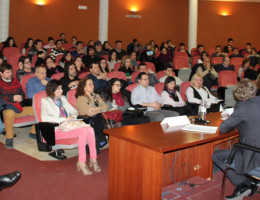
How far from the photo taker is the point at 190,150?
3.96 metres

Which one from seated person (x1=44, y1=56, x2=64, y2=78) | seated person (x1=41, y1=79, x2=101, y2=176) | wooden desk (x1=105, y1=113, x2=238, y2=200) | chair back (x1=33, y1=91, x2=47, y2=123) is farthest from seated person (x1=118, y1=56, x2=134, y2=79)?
wooden desk (x1=105, y1=113, x2=238, y2=200)

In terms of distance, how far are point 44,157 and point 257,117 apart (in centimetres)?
281

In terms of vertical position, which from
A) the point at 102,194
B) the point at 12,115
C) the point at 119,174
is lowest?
the point at 102,194

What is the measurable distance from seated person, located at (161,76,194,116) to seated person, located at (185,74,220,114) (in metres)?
0.12

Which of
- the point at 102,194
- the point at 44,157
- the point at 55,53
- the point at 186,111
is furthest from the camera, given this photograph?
the point at 55,53

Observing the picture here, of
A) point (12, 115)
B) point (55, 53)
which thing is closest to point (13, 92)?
point (12, 115)

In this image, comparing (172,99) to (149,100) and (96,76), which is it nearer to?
(149,100)

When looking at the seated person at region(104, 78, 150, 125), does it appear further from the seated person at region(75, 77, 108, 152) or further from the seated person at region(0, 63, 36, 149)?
the seated person at region(0, 63, 36, 149)

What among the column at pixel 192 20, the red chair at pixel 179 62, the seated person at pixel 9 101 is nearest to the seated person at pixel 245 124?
the seated person at pixel 9 101

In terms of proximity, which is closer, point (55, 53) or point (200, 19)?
point (55, 53)

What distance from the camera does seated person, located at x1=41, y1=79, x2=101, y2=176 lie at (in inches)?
161

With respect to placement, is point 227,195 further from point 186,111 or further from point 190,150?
point 186,111

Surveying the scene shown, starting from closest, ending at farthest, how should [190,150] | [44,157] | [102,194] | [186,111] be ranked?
[102,194] < [190,150] < [44,157] < [186,111]

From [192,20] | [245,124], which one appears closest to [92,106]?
[245,124]
